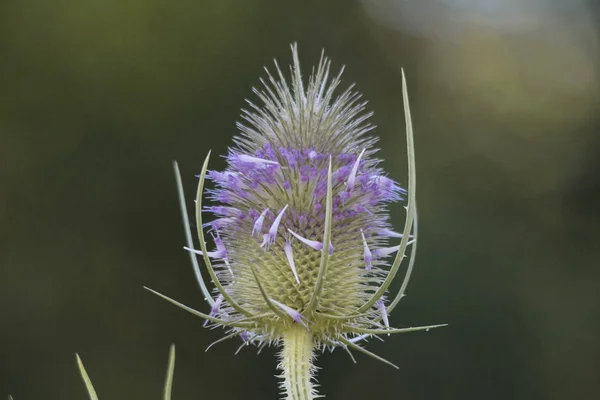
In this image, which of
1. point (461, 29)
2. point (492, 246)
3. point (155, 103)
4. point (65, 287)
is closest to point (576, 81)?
point (461, 29)

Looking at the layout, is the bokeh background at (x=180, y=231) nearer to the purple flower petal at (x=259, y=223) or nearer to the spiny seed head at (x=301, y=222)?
the spiny seed head at (x=301, y=222)

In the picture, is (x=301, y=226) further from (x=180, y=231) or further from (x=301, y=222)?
(x=180, y=231)

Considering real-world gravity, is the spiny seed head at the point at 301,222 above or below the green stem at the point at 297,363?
above

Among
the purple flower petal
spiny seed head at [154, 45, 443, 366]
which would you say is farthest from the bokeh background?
the purple flower petal

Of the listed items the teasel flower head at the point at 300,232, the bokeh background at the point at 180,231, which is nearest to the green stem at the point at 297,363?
the teasel flower head at the point at 300,232

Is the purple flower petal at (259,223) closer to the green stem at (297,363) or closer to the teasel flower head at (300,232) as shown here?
the teasel flower head at (300,232)

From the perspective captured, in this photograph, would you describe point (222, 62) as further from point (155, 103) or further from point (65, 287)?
point (65, 287)

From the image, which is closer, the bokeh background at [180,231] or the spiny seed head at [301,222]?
the spiny seed head at [301,222]
